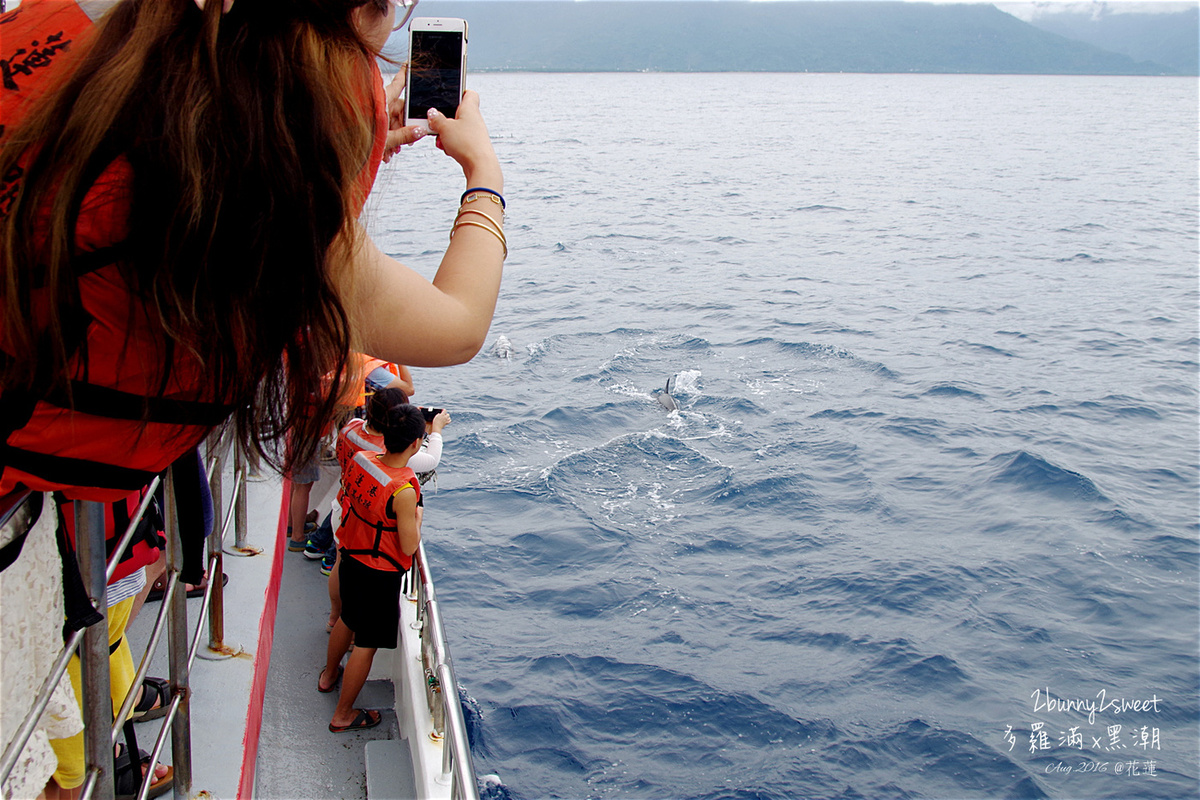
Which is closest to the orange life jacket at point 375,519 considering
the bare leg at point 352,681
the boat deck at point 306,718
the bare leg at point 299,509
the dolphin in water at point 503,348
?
the bare leg at point 352,681

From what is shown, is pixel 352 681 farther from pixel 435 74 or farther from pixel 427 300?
pixel 427 300

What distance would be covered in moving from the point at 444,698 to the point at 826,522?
8.39m

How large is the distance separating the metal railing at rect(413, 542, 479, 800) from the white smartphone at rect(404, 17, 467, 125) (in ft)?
4.91

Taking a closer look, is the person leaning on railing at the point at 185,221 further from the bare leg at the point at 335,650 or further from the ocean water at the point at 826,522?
the bare leg at the point at 335,650

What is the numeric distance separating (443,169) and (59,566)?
1951 inches

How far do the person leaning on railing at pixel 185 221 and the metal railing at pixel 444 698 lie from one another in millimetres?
1444

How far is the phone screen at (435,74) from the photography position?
1.53m

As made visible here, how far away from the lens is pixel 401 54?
1.21 m

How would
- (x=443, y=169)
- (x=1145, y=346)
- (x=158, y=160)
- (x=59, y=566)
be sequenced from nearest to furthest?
(x=158, y=160), (x=59, y=566), (x=1145, y=346), (x=443, y=169)

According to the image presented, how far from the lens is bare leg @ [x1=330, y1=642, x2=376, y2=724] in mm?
3342

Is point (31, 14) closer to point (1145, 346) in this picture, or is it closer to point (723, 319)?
point (723, 319)

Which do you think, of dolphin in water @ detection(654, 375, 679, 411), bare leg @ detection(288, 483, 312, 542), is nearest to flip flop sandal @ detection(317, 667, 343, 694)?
bare leg @ detection(288, 483, 312, 542)

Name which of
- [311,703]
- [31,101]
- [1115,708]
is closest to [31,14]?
[31,101]

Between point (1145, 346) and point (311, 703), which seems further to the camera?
point (1145, 346)
